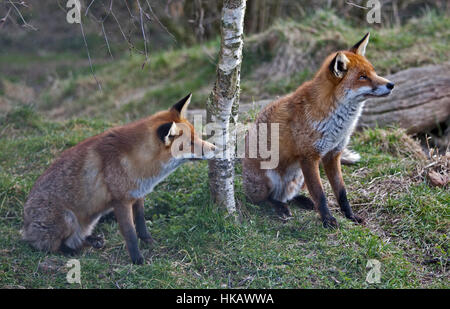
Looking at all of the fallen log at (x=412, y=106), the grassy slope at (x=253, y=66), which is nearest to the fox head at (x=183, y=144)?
the fallen log at (x=412, y=106)

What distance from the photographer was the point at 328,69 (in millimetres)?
5633

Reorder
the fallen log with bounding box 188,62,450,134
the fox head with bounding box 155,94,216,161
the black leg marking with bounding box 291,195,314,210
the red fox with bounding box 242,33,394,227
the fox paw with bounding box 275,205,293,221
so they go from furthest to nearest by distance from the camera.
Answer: the fallen log with bounding box 188,62,450,134 < the black leg marking with bounding box 291,195,314,210 < the fox paw with bounding box 275,205,293,221 < the red fox with bounding box 242,33,394,227 < the fox head with bounding box 155,94,216,161

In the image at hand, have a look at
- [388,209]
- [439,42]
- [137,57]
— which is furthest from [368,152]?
[137,57]

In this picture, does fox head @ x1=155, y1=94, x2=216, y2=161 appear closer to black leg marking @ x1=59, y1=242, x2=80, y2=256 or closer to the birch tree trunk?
the birch tree trunk

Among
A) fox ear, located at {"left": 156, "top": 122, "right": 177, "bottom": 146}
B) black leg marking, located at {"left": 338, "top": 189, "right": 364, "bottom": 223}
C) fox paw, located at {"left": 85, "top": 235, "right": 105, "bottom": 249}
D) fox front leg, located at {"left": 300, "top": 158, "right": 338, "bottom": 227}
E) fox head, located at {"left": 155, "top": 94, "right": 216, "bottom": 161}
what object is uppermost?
fox ear, located at {"left": 156, "top": 122, "right": 177, "bottom": 146}

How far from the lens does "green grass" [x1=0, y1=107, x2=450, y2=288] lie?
490 cm

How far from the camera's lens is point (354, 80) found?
550cm

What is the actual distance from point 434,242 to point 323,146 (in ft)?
5.35

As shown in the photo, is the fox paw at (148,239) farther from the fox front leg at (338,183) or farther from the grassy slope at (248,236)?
the fox front leg at (338,183)

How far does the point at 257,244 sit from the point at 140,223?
4.60 ft

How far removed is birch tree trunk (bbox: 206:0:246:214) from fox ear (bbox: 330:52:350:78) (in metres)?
1.09

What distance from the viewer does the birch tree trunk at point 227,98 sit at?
5.04 m

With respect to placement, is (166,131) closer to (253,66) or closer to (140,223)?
(140,223)

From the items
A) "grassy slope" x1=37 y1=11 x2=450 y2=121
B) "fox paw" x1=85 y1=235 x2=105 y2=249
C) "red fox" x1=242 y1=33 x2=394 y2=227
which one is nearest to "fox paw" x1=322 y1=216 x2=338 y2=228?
"red fox" x1=242 y1=33 x2=394 y2=227
